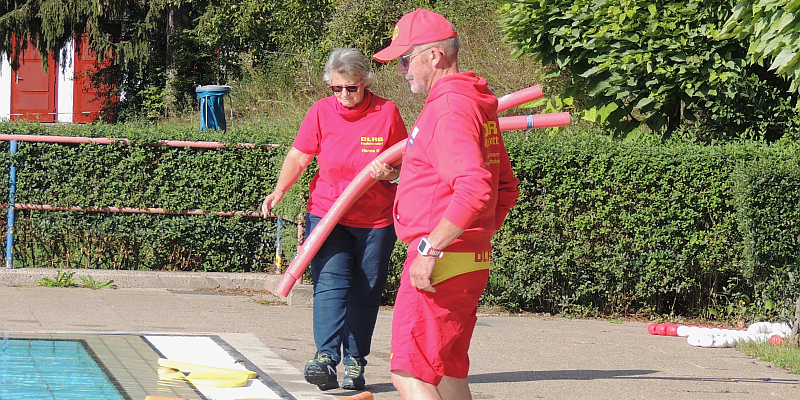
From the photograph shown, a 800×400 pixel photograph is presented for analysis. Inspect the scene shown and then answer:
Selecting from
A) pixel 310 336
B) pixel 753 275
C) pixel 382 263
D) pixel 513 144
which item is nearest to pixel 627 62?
pixel 513 144

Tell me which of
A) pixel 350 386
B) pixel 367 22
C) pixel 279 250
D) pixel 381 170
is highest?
pixel 367 22

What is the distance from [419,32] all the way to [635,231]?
5.26 meters

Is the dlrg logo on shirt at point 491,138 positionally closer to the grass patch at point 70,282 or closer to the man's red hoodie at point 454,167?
the man's red hoodie at point 454,167

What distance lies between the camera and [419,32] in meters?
3.62

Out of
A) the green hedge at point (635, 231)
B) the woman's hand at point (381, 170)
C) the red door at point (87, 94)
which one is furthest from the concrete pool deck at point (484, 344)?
the red door at point (87, 94)

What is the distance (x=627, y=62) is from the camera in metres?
9.52

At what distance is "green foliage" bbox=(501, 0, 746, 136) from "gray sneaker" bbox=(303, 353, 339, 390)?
5.74m

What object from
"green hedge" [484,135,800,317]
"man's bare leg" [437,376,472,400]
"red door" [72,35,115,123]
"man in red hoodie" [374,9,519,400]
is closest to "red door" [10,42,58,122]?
"red door" [72,35,115,123]

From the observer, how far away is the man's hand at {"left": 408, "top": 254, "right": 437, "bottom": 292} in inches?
131

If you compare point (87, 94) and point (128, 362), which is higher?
point (87, 94)

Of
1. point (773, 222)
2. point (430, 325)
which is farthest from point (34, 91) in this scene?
point (430, 325)

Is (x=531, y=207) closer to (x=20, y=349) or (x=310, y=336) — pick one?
(x=310, y=336)

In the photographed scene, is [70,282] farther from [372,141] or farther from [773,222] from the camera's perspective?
[773,222]

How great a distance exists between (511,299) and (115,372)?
4.66 m
